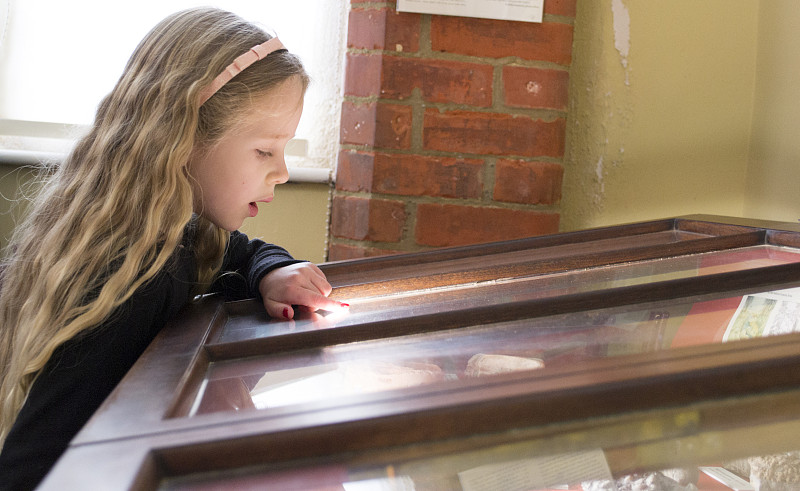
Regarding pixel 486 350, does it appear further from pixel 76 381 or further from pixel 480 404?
pixel 76 381

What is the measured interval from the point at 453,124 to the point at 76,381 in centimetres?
95

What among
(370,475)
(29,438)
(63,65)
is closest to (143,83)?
(29,438)

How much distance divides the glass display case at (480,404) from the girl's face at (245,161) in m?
0.38

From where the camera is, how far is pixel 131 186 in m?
0.90

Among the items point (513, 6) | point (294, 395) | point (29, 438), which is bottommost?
point (29, 438)

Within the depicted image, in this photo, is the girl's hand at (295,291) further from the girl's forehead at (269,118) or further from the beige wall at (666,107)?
the beige wall at (666,107)

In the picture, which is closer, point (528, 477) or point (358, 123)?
point (528, 477)

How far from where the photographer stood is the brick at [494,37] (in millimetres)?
1438

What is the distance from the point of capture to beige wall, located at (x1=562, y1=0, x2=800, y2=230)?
152 cm

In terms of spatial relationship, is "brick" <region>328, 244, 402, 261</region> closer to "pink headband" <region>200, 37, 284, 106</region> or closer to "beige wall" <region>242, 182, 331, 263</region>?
"beige wall" <region>242, 182, 331, 263</region>

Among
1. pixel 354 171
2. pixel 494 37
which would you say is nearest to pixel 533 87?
pixel 494 37

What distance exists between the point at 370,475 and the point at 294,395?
13cm

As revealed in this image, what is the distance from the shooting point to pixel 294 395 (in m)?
0.45

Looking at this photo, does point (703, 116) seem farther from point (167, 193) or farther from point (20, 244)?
point (20, 244)
